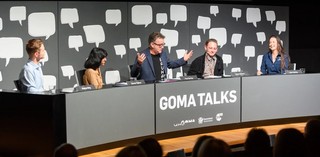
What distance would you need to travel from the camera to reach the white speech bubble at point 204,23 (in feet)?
38.1

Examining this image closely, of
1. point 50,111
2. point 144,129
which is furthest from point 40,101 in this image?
point 144,129

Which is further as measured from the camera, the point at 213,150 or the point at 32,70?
the point at 32,70

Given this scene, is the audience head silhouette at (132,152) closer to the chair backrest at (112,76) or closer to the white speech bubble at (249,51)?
the chair backrest at (112,76)

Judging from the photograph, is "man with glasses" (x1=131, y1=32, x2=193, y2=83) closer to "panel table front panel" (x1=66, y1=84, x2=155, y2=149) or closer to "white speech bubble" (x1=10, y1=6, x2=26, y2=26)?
"panel table front panel" (x1=66, y1=84, x2=155, y2=149)

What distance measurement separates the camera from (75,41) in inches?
381

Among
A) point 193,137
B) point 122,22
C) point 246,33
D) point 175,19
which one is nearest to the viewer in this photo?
point 193,137

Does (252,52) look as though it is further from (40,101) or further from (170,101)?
(40,101)

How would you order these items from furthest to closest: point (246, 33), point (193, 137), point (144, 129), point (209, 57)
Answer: point (246, 33) < point (209, 57) < point (193, 137) < point (144, 129)

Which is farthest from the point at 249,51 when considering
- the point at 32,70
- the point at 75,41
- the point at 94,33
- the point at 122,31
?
the point at 32,70

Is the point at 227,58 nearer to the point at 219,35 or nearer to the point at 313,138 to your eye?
the point at 219,35

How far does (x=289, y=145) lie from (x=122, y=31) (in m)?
6.76

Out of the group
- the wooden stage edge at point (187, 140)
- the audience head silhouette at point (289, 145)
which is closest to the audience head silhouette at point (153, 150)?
A: the audience head silhouette at point (289, 145)

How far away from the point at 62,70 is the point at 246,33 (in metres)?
4.50

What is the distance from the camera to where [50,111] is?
6.17m
